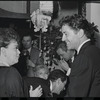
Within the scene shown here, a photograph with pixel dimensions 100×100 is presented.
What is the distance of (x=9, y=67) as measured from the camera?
2008 mm

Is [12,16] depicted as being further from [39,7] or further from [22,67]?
[22,67]

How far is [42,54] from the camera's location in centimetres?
477

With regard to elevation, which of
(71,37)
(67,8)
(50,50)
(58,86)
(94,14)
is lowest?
(58,86)

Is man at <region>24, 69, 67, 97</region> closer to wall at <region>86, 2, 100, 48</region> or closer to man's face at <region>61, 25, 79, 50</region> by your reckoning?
man's face at <region>61, 25, 79, 50</region>

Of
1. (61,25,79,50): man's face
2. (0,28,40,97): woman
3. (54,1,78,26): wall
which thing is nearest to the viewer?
(0,28,40,97): woman

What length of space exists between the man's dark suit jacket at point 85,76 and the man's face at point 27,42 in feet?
8.39

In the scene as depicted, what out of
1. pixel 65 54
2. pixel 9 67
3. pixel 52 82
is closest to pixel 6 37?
pixel 9 67

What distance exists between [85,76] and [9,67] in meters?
0.57

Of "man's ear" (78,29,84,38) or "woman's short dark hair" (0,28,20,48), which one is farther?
"man's ear" (78,29,84,38)

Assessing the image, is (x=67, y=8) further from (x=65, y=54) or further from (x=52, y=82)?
(x=52, y=82)

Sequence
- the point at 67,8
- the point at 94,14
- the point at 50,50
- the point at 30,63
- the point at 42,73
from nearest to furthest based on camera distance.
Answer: the point at 42,73 < the point at 30,63 < the point at 50,50 < the point at 94,14 < the point at 67,8

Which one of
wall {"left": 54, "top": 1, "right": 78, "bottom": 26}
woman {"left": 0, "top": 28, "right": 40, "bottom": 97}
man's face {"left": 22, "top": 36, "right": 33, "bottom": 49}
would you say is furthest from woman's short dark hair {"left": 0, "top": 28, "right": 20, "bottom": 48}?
wall {"left": 54, "top": 1, "right": 78, "bottom": 26}

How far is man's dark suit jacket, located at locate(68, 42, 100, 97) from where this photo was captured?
2154 mm

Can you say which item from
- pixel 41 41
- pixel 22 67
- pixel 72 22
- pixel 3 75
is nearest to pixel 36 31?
pixel 41 41
